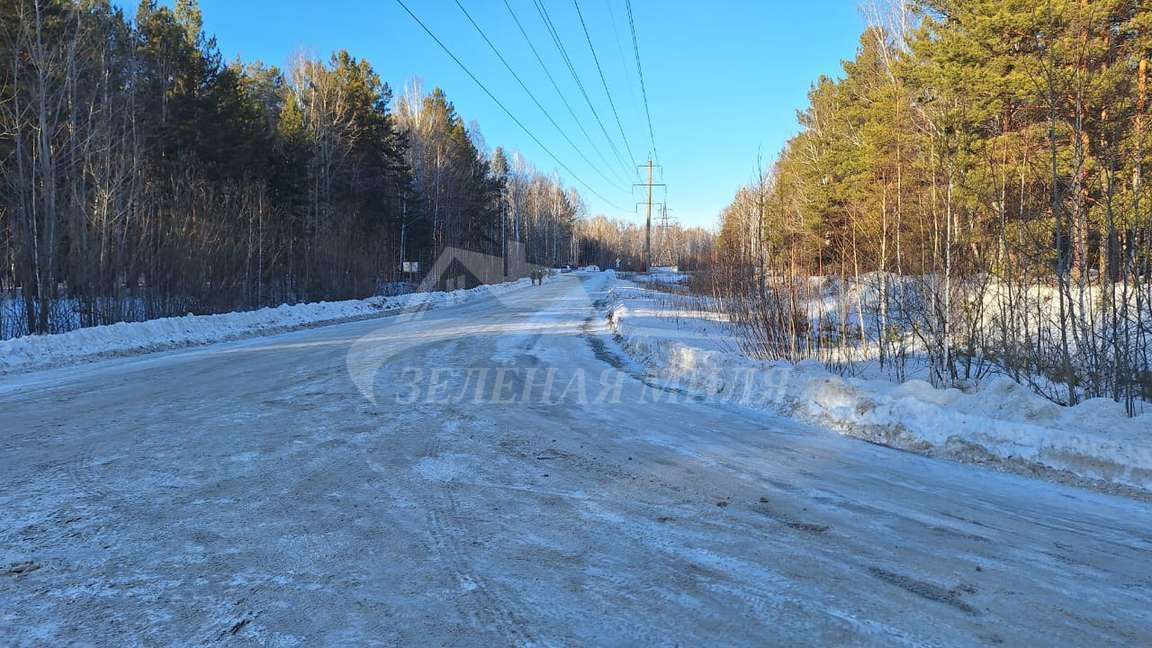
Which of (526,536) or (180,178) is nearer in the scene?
(526,536)

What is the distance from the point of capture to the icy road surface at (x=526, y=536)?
2.48 metres

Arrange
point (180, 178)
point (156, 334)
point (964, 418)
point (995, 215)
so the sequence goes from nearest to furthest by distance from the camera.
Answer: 1. point (964, 418)
2. point (995, 215)
3. point (156, 334)
4. point (180, 178)

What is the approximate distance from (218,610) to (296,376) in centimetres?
657

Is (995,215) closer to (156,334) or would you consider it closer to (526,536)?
(526,536)

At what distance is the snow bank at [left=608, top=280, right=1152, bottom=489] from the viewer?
4457 mm

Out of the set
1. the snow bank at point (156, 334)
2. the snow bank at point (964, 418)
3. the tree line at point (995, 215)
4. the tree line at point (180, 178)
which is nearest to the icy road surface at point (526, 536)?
the snow bank at point (964, 418)

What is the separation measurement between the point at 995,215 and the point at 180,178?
2434cm

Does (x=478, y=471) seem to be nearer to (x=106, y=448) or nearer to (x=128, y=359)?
(x=106, y=448)

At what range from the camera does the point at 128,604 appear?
101 inches

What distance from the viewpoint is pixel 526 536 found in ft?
10.8

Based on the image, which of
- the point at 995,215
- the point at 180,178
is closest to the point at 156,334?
the point at 180,178

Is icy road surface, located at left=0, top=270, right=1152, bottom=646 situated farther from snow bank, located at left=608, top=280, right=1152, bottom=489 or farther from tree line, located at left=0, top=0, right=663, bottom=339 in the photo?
tree line, located at left=0, top=0, right=663, bottom=339

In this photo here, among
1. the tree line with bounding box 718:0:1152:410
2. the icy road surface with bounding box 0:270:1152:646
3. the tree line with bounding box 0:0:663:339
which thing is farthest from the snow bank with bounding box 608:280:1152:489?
the tree line with bounding box 0:0:663:339

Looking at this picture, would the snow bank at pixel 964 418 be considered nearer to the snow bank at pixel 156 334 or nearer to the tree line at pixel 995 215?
the tree line at pixel 995 215
